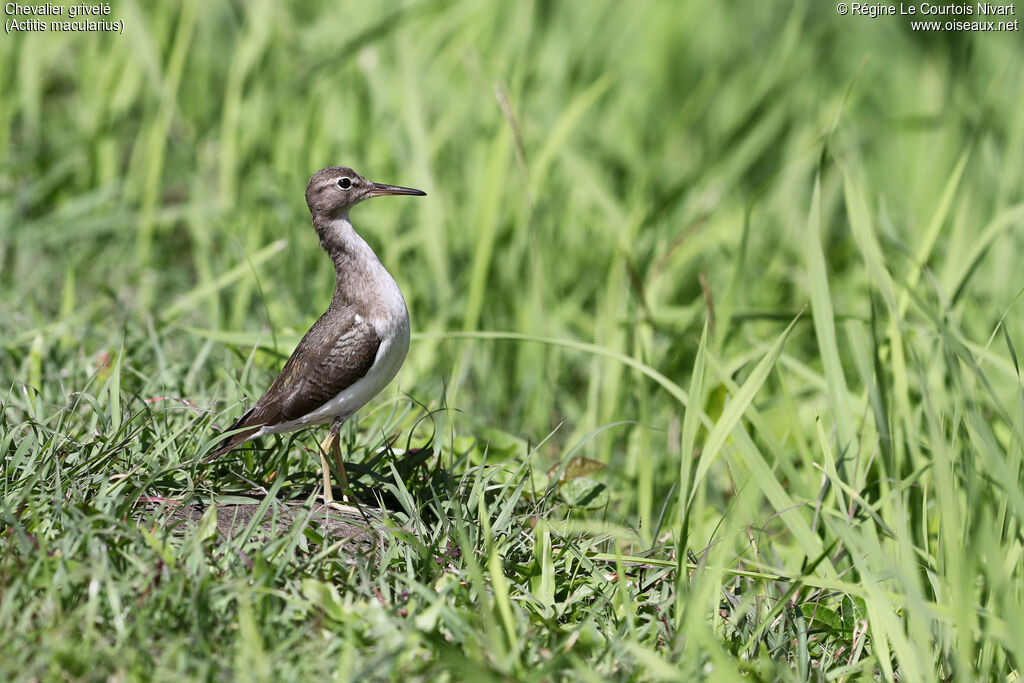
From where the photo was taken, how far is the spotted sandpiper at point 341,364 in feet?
13.5

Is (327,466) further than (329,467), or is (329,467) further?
(329,467)

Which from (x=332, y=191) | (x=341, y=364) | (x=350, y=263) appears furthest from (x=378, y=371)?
(x=332, y=191)

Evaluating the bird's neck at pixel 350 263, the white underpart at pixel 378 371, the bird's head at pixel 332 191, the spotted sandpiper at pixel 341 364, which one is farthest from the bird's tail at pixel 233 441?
the bird's head at pixel 332 191

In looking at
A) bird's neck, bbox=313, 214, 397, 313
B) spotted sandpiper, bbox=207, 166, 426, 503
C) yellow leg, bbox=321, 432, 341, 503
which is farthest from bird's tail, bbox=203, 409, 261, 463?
bird's neck, bbox=313, 214, 397, 313

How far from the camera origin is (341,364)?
421 centimetres

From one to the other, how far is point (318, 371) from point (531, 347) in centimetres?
277

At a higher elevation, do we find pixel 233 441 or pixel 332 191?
pixel 332 191

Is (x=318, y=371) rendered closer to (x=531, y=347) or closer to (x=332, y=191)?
(x=332, y=191)

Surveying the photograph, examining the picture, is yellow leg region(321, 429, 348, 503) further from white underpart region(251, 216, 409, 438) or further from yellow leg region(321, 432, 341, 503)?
white underpart region(251, 216, 409, 438)

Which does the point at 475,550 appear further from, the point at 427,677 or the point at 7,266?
the point at 7,266

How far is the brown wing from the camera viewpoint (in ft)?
13.5

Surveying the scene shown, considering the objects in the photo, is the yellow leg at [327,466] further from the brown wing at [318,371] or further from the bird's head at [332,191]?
the bird's head at [332,191]

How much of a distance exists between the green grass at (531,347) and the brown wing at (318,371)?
18 cm

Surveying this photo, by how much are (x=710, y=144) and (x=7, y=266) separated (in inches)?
227
